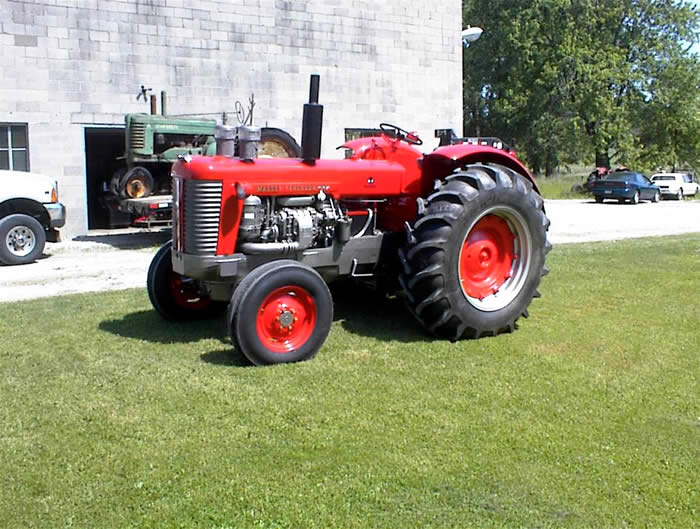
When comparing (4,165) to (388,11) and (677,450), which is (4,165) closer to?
(388,11)

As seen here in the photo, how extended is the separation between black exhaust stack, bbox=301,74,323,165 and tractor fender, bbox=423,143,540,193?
3.98ft

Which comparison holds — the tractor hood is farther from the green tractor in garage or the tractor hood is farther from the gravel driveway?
the green tractor in garage

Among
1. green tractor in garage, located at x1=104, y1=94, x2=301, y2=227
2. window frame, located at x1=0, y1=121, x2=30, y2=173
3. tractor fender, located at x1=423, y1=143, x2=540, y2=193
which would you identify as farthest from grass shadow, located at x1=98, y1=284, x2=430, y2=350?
window frame, located at x1=0, y1=121, x2=30, y2=173

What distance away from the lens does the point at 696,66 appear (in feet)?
130

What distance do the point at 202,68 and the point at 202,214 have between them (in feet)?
38.4

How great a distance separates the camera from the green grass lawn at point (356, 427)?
11.7ft

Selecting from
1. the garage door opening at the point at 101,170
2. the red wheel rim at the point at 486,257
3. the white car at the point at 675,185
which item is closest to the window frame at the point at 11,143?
the garage door opening at the point at 101,170

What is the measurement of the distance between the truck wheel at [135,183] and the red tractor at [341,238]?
774 centimetres

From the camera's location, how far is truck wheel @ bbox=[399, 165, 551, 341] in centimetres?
620

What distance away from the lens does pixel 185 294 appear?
7016mm

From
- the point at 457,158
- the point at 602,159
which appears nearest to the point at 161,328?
the point at 457,158

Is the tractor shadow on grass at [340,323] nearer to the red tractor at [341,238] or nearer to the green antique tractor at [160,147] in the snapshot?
the red tractor at [341,238]

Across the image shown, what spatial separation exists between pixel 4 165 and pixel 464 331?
11930 millimetres

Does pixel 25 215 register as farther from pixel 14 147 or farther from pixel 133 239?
pixel 14 147
